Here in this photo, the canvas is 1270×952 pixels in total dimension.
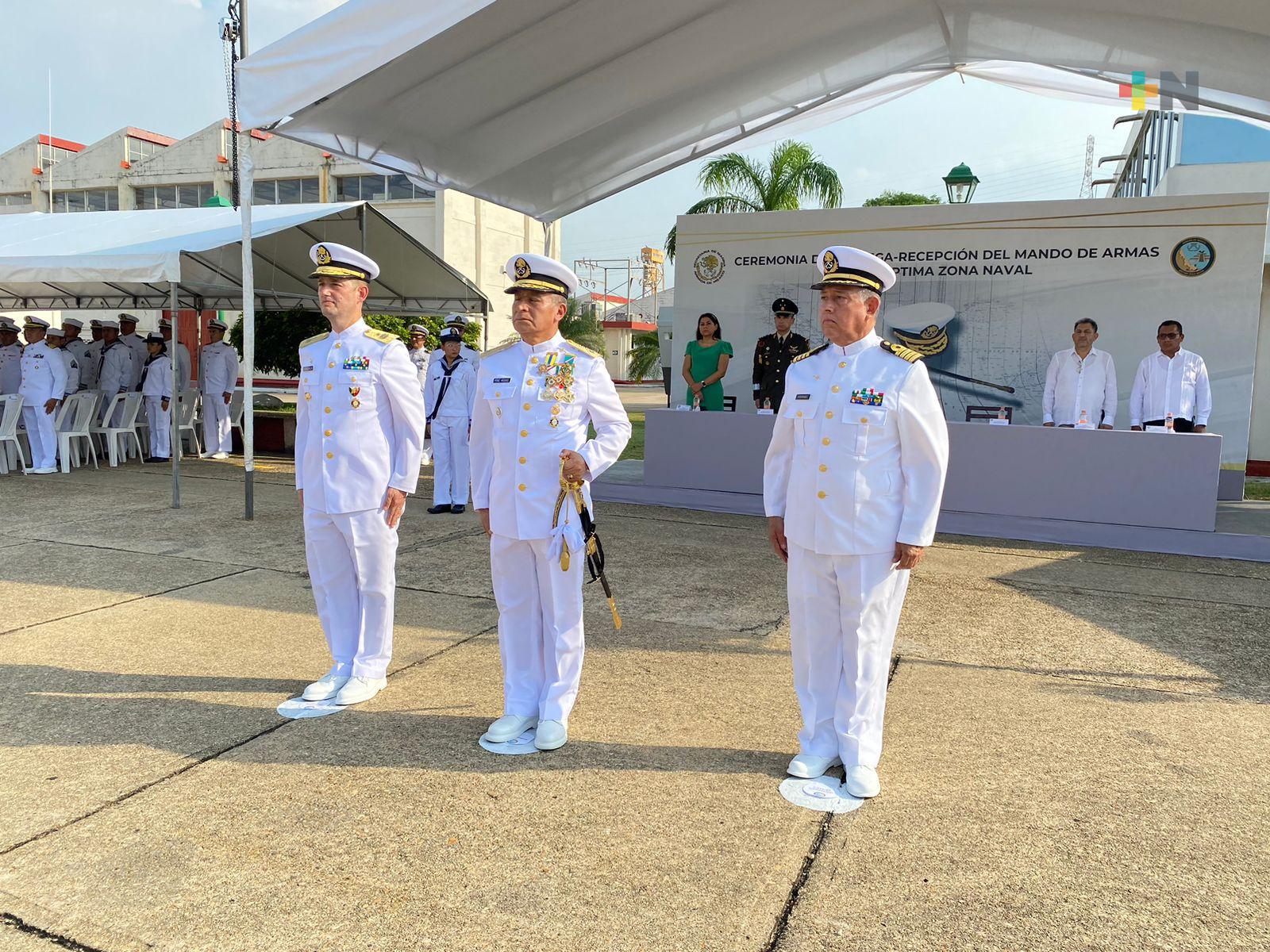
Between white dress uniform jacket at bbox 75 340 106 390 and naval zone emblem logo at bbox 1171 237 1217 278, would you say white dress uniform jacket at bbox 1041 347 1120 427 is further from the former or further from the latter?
white dress uniform jacket at bbox 75 340 106 390

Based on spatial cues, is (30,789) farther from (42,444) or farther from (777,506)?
(42,444)

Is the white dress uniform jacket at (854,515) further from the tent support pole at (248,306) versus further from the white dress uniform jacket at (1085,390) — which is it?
the white dress uniform jacket at (1085,390)

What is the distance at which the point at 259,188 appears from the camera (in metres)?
36.4

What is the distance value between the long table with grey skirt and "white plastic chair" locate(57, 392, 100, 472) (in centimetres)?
833

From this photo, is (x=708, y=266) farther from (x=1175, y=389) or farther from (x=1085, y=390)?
(x=1175, y=389)

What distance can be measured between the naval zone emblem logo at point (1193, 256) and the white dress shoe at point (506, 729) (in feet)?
29.9

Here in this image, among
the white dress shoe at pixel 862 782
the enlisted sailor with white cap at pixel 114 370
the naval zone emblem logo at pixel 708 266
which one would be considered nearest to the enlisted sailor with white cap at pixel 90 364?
the enlisted sailor with white cap at pixel 114 370

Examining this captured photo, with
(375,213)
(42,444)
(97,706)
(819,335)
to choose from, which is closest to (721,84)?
(819,335)

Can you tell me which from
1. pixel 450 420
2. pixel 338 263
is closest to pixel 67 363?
pixel 450 420

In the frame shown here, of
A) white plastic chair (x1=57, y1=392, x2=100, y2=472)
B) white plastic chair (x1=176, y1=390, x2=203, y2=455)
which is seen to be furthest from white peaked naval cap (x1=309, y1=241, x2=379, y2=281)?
white plastic chair (x1=176, y1=390, x2=203, y2=455)

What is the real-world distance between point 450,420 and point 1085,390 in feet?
20.3

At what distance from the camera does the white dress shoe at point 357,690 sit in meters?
4.02

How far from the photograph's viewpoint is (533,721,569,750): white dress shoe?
140 inches

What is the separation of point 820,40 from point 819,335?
3755 millimetres
